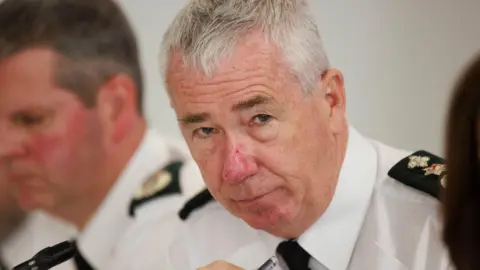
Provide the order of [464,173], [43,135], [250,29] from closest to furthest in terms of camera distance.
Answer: [464,173], [250,29], [43,135]

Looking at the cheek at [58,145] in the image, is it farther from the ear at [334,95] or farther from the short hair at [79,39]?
the ear at [334,95]

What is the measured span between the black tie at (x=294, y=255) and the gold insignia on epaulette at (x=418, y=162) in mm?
200

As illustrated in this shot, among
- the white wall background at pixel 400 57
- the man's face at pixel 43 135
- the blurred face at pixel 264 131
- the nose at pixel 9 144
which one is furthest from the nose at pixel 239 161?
the nose at pixel 9 144

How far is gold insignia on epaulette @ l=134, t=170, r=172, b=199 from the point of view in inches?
46.2

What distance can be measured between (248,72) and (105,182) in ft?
1.33

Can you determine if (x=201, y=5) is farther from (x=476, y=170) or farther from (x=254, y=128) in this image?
(x=476, y=170)

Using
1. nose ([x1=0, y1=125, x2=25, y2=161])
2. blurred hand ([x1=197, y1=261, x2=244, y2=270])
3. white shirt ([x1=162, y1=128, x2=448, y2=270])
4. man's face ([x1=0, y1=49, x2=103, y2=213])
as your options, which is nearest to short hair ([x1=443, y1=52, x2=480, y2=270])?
white shirt ([x1=162, y1=128, x2=448, y2=270])

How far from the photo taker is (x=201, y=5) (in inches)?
37.5

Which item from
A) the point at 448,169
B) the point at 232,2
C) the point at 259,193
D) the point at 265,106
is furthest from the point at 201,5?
the point at 448,169

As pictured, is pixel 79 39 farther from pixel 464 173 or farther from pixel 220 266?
pixel 464 173

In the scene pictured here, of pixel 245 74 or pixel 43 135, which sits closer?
pixel 245 74

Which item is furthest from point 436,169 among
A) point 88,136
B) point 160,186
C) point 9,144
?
point 9,144

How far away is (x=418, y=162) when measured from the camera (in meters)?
0.98

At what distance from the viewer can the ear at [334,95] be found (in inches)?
37.4
